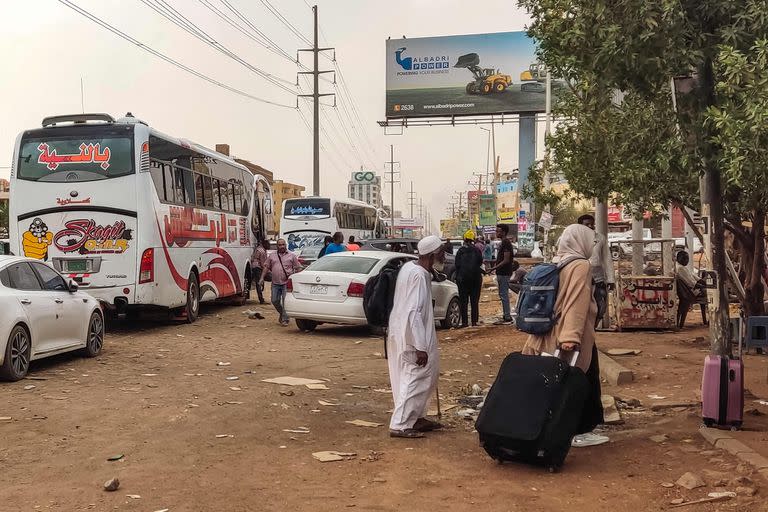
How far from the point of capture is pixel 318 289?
14383 mm

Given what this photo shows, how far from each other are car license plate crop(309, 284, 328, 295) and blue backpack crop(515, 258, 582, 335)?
852cm

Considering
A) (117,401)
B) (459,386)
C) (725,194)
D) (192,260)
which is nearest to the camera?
(117,401)

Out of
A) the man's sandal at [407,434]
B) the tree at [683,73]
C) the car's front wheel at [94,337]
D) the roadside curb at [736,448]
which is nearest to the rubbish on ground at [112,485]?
the man's sandal at [407,434]

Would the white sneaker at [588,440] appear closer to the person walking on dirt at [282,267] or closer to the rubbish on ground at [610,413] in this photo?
the rubbish on ground at [610,413]

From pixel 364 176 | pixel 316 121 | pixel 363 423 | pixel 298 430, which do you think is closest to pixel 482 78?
pixel 316 121

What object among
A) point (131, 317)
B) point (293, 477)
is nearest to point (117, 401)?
point (293, 477)

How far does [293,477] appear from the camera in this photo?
570 cm

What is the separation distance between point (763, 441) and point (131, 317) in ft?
46.5

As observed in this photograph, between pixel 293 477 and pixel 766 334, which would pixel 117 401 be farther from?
pixel 766 334

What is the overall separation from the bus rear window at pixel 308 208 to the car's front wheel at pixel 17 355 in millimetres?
25250

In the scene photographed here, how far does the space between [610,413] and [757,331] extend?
62.3 inches

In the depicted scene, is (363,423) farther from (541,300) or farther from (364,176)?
(364,176)

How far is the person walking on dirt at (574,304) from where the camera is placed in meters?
5.84

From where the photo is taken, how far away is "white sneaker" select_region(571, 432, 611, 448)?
21.5 ft
